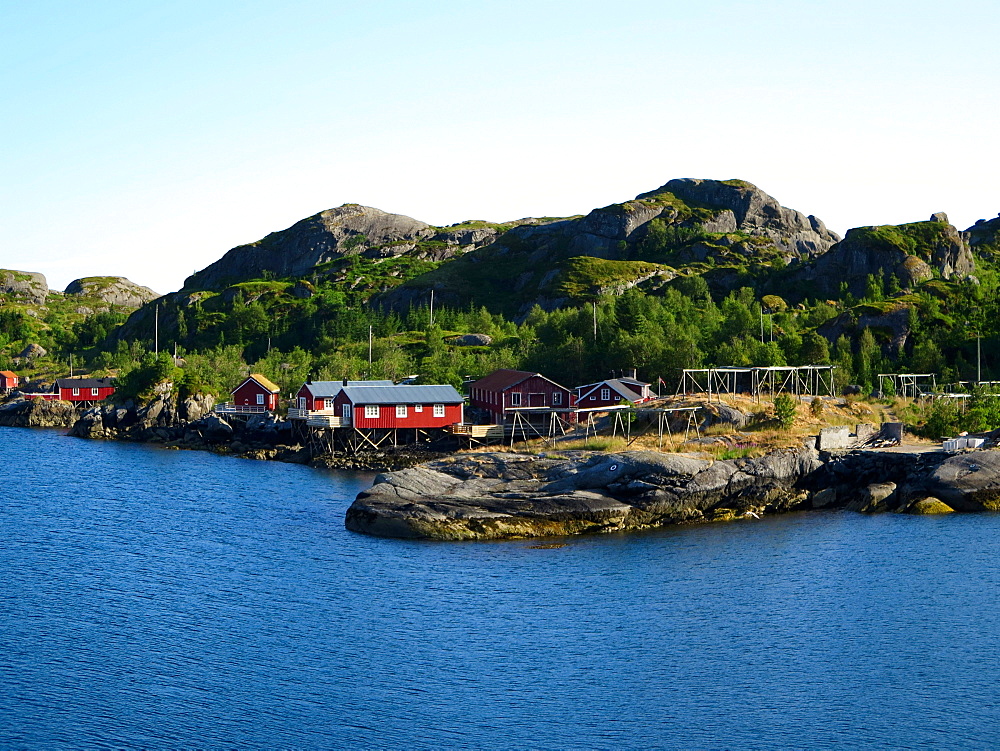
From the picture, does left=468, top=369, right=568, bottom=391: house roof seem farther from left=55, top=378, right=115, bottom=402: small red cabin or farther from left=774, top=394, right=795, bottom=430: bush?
left=55, top=378, right=115, bottom=402: small red cabin

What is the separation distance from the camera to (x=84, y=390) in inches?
5399

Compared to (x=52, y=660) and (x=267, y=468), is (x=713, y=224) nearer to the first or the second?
(x=267, y=468)

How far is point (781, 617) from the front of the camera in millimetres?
39562

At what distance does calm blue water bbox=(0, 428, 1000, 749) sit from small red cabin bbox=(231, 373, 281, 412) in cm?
4823

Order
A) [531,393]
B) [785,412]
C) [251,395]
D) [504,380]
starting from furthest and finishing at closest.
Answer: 1. [251,395]
2. [504,380]
3. [531,393]
4. [785,412]

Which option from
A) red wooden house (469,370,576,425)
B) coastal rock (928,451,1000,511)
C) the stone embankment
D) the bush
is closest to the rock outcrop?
red wooden house (469,370,576,425)

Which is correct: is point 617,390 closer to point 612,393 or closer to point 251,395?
point 612,393

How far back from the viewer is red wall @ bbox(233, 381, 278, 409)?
10656 cm

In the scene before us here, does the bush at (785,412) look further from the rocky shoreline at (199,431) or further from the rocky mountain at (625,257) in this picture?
the rocky mountain at (625,257)

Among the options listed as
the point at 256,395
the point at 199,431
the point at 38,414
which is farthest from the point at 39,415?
the point at 256,395

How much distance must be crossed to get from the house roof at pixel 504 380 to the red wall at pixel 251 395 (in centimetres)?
2371

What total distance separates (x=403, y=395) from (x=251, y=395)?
26650 mm

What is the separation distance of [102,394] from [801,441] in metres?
102

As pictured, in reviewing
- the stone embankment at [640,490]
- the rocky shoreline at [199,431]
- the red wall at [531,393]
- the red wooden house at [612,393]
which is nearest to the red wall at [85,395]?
the rocky shoreline at [199,431]
